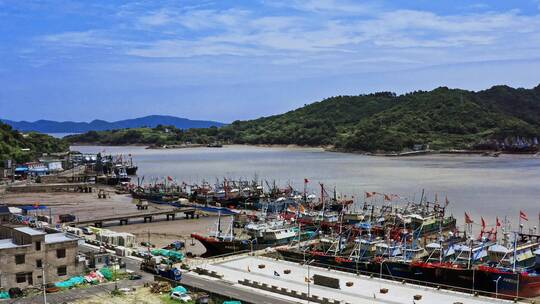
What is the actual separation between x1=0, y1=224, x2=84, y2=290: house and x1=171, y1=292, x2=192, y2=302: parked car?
726 cm

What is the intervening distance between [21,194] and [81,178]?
25.9m

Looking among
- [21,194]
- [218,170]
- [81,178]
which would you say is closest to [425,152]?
[218,170]

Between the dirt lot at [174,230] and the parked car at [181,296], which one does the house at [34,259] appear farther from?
the dirt lot at [174,230]

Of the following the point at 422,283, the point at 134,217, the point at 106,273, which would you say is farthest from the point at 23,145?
the point at 422,283

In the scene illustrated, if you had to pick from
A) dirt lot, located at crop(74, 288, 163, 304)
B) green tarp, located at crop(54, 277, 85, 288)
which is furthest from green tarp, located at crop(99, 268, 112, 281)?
dirt lot, located at crop(74, 288, 163, 304)

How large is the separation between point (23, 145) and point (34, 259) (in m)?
135

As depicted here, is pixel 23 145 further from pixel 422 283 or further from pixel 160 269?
pixel 422 283

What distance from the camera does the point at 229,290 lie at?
104 ft

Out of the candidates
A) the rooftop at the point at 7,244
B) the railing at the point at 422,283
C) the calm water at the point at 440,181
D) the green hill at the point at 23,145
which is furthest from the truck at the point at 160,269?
the green hill at the point at 23,145

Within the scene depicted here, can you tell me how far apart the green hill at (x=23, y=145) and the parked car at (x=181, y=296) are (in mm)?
107238

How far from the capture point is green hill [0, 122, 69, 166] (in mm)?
132125

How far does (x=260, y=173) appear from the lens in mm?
132500

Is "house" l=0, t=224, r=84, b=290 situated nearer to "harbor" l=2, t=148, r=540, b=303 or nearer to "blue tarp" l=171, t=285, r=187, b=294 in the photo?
"harbor" l=2, t=148, r=540, b=303

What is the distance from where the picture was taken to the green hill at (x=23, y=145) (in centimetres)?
13212
